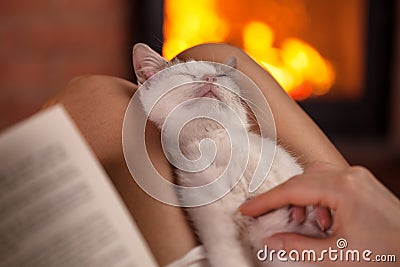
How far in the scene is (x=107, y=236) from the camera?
20.2 inches

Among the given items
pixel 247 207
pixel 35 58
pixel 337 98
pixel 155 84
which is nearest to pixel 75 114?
pixel 155 84

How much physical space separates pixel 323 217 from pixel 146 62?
0.83 feet

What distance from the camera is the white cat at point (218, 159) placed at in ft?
2.11

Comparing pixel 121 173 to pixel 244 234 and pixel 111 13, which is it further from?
pixel 111 13

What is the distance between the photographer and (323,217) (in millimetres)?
611

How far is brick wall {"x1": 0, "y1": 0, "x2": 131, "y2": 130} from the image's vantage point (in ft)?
7.23

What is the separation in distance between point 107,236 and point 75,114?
23 cm

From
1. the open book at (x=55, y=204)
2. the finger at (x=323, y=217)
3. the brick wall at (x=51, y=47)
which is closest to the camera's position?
the open book at (x=55, y=204)

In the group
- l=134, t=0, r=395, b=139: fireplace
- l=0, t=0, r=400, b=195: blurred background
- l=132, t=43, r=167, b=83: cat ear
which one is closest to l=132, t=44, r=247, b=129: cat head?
l=132, t=43, r=167, b=83: cat ear

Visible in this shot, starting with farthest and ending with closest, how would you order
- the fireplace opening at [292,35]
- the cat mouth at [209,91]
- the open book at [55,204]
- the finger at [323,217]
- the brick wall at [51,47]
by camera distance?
the fireplace opening at [292,35], the brick wall at [51,47], the cat mouth at [209,91], the finger at [323,217], the open book at [55,204]

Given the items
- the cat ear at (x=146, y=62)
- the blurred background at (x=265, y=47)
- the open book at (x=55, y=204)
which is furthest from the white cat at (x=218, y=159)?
the blurred background at (x=265, y=47)

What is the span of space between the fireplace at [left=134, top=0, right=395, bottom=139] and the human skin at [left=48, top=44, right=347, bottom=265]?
1.49m

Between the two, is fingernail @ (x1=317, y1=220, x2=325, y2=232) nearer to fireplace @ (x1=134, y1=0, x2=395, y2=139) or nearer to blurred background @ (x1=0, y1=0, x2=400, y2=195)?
blurred background @ (x1=0, y1=0, x2=400, y2=195)

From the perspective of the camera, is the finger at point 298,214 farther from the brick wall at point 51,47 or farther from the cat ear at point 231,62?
the brick wall at point 51,47
